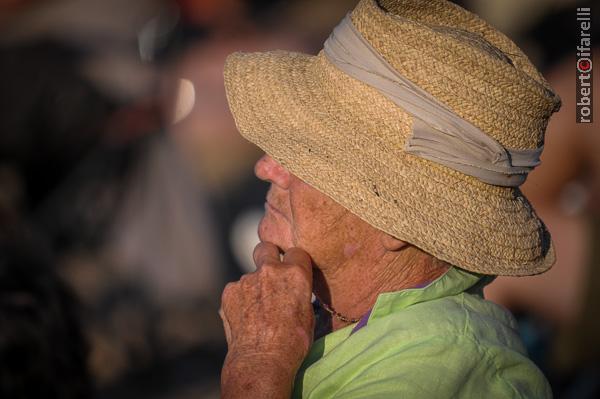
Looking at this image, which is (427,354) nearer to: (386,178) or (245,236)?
(386,178)

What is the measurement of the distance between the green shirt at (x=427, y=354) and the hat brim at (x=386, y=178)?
0.16 meters

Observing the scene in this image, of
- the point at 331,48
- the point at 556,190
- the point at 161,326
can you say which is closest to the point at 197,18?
the point at 161,326

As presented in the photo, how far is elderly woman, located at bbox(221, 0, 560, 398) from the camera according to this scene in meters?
2.21

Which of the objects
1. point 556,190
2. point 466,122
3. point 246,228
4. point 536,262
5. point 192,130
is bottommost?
point 246,228

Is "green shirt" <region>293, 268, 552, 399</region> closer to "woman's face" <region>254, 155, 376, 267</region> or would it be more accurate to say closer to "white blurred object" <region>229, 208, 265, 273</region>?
"woman's face" <region>254, 155, 376, 267</region>

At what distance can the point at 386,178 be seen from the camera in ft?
7.45

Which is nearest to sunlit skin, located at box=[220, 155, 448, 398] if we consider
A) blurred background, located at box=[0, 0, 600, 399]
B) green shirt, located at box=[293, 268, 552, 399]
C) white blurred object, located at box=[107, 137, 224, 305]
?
green shirt, located at box=[293, 268, 552, 399]

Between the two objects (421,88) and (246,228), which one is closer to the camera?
(421,88)

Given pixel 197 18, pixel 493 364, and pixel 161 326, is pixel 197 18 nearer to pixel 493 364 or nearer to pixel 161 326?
pixel 161 326

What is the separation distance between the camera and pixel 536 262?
2.48 metres

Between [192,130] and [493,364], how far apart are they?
4.38 m

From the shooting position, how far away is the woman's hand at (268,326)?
7.11ft

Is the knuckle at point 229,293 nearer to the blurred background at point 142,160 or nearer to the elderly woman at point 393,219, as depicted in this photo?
the elderly woman at point 393,219

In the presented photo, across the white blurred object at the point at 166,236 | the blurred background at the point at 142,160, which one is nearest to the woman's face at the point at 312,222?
the blurred background at the point at 142,160
